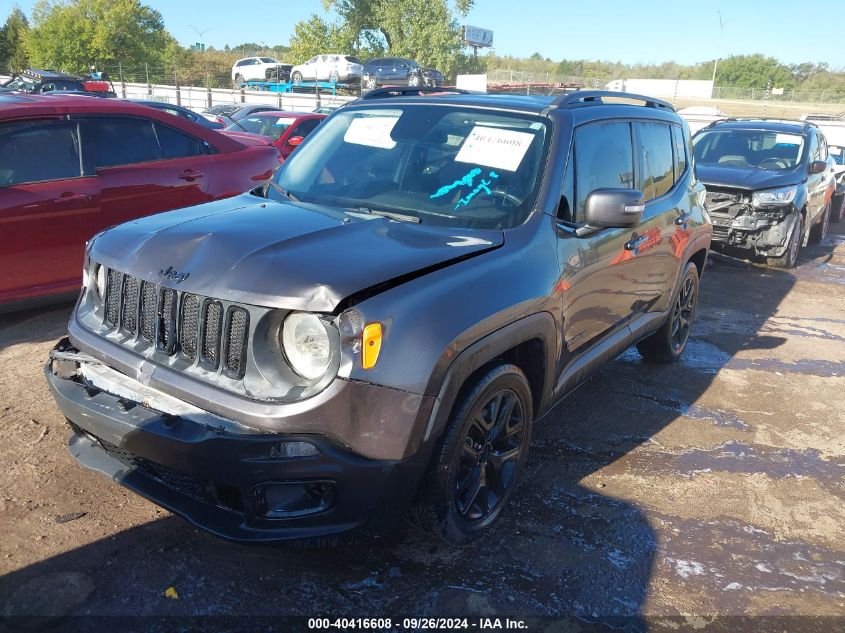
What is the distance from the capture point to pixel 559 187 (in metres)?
3.43

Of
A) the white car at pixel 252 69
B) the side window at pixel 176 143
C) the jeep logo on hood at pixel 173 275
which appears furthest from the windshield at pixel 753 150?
the white car at pixel 252 69

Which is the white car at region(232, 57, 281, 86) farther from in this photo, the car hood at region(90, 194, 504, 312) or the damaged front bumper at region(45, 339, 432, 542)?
the damaged front bumper at region(45, 339, 432, 542)

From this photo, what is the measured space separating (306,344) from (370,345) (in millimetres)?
259

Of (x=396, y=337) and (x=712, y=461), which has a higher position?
(x=396, y=337)

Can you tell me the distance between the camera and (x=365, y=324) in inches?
93.9

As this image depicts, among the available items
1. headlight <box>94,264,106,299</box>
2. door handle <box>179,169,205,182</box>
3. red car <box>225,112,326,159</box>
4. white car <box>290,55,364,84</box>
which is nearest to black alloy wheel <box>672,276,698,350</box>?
headlight <box>94,264,106,299</box>

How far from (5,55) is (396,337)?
70871 millimetres

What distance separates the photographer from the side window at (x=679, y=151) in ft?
16.5

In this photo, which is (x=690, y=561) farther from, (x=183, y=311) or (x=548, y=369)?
(x=183, y=311)

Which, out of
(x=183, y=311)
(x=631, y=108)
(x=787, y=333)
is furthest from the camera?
(x=787, y=333)

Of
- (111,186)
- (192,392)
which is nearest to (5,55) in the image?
(111,186)

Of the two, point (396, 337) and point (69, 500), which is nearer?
point (396, 337)

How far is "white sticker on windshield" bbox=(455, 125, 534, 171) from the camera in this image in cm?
348

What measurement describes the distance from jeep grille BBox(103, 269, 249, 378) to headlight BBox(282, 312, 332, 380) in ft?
0.49
